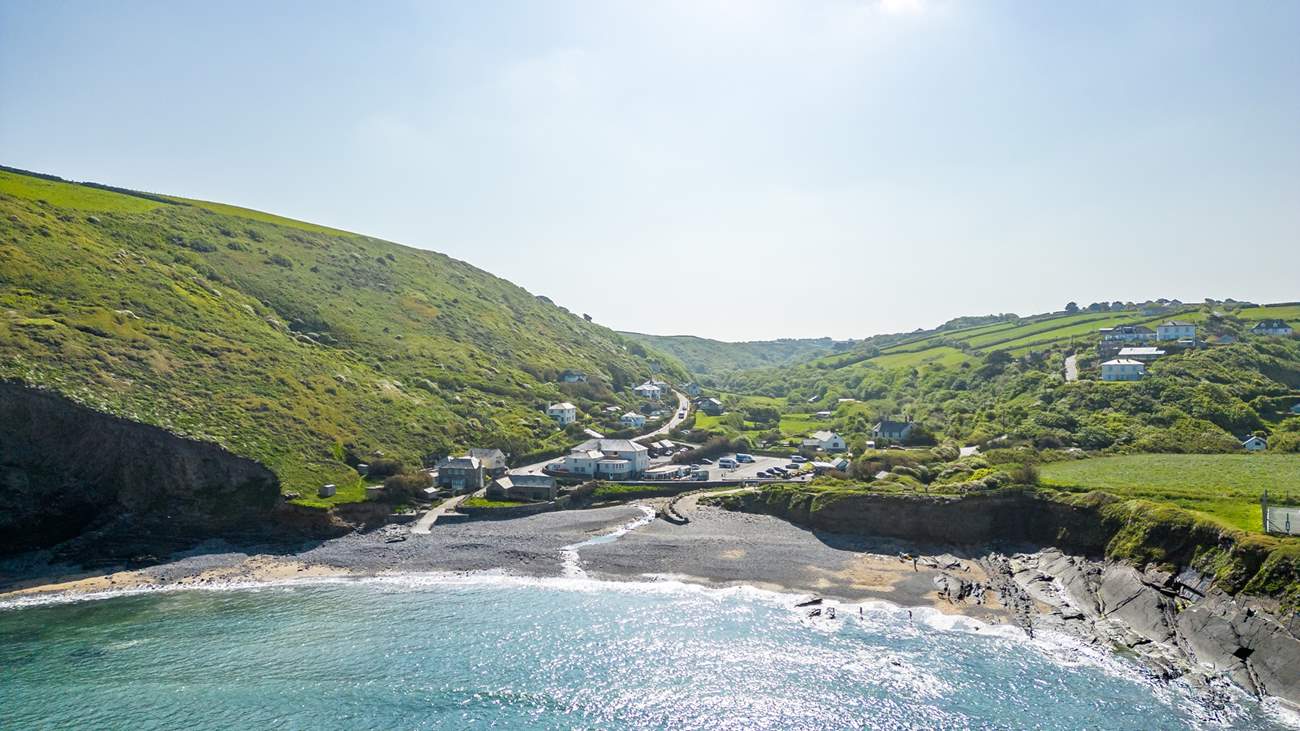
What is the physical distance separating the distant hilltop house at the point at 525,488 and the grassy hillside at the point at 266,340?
13037 millimetres

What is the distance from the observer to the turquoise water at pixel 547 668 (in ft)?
106

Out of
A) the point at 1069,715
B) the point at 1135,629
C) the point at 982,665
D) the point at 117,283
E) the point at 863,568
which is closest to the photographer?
the point at 1069,715

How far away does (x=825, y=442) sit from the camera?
95312 millimetres

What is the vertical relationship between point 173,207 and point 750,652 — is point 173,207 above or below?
above

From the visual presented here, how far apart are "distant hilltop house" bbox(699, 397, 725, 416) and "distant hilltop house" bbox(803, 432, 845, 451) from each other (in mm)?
30390

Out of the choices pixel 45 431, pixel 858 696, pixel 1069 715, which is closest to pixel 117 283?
pixel 45 431

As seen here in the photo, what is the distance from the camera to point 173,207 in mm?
135125

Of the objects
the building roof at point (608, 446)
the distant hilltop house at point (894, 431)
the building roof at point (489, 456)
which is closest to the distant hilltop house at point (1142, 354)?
the distant hilltop house at point (894, 431)

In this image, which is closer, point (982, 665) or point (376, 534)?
point (982, 665)

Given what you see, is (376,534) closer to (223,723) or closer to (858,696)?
(223,723)

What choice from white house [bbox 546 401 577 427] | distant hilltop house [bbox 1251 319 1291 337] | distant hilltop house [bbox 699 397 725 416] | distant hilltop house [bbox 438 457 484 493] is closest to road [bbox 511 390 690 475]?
distant hilltop house [bbox 699 397 725 416]

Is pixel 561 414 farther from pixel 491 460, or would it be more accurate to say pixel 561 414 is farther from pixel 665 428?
pixel 491 460

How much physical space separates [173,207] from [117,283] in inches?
2368

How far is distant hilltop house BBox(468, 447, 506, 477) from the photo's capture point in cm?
7925
